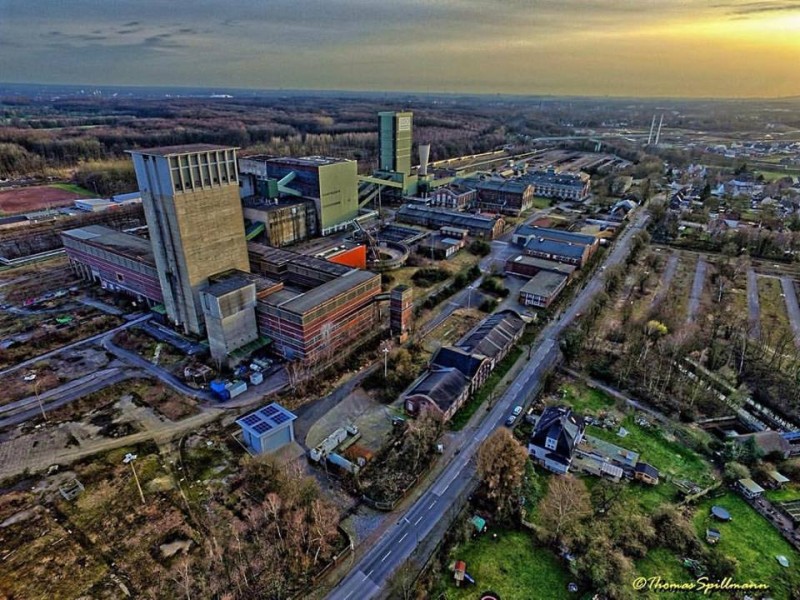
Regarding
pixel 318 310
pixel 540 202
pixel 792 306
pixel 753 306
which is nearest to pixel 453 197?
pixel 540 202

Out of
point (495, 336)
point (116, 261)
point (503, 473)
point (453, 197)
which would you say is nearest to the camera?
point (503, 473)

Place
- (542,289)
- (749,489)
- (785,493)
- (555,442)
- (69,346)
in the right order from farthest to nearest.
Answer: (542,289) < (69,346) < (555,442) < (785,493) < (749,489)

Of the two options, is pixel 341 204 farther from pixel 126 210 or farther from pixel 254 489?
pixel 254 489

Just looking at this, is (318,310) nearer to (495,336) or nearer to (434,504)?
(495,336)

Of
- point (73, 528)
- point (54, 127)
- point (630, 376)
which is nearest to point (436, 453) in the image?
point (630, 376)

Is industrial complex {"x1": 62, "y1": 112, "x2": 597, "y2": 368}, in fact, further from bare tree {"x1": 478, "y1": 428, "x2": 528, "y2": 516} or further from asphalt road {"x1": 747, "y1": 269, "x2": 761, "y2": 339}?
asphalt road {"x1": 747, "y1": 269, "x2": 761, "y2": 339}

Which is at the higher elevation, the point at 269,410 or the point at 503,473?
the point at 503,473
